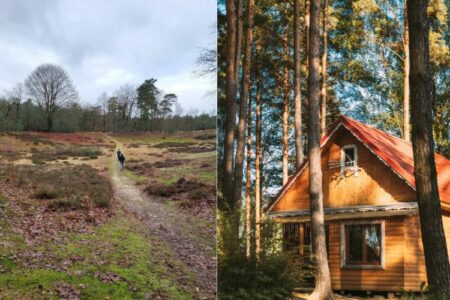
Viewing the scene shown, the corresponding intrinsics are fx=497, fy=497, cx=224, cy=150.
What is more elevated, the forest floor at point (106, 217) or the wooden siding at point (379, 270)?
the forest floor at point (106, 217)

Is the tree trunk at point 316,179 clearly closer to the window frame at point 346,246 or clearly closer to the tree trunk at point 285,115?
the window frame at point 346,246

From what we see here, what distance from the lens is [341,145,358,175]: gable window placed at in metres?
4.82

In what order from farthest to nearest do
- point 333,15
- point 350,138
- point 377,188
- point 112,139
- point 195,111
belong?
point 333,15 → point 350,138 → point 377,188 → point 195,111 → point 112,139

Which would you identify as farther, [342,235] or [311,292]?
[342,235]

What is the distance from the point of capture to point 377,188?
4.58 meters

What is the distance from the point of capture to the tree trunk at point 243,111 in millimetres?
3910

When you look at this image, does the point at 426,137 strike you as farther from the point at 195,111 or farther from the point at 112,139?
the point at 112,139

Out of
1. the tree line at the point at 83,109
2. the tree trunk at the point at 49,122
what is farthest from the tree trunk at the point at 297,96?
the tree trunk at the point at 49,122

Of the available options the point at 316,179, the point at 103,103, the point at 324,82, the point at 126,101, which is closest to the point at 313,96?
the point at 316,179

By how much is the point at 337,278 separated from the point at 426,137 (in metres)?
1.41

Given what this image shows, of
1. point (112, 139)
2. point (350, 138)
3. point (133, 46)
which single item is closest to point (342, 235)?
point (350, 138)

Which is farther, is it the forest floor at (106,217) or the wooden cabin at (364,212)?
the wooden cabin at (364,212)

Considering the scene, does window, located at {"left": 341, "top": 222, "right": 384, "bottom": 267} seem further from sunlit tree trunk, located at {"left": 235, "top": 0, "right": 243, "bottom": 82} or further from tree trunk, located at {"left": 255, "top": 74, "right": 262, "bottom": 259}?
sunlit tree trunk, located at {"left": 235, "top": 0, "right": 243, "bottom": 82}

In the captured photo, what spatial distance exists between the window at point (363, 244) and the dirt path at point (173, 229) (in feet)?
4.01
